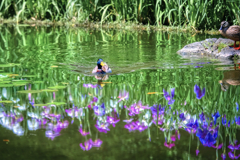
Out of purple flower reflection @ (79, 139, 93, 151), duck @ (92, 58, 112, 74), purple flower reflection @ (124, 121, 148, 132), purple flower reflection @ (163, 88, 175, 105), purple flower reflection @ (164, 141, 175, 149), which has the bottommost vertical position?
purple flower reflection @ (164, 141, 175, 149)

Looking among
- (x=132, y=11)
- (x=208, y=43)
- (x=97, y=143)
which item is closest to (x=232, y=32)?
(x=208, y=43)

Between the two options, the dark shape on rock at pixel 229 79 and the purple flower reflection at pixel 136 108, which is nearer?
the purple flower reflection at pixel 136 108

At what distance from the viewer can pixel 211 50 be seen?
701 centimetres

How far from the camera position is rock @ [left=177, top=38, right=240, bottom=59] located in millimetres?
6614

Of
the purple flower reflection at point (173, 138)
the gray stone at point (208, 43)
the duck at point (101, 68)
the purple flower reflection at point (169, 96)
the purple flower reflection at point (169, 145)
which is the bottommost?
the purple flower reflection at point (169, 145)

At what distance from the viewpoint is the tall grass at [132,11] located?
1024cm

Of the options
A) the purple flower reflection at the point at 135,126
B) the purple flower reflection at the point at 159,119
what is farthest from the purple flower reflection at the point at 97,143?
the purple flower reflection at the point at 159,119

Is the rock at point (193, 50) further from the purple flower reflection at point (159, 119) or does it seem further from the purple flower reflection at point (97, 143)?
the purple flower reflection at point (97, 143)

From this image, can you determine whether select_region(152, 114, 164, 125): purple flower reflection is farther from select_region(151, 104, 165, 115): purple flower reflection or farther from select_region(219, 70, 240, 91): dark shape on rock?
select_region(219, 70, 240, 91): dark shape on rock

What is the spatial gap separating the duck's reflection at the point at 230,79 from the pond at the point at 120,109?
1cm

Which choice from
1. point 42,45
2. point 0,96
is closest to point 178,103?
point 0,96

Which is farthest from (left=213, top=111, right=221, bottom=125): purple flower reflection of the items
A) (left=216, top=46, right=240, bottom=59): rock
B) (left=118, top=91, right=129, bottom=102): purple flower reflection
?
(left=216, top=46, right=240, bottom=59): rock

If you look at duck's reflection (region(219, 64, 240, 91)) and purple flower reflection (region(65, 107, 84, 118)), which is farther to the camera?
duck's reflection (region(219, 64, 240, 91))

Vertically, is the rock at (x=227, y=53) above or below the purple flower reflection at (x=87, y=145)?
above
